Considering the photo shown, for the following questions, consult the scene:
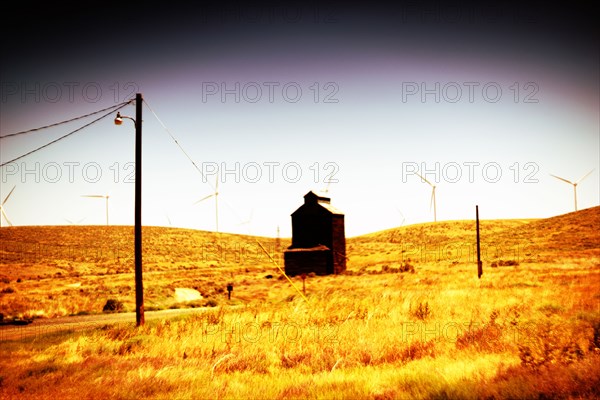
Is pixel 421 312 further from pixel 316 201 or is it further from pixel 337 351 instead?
pixel 316 201

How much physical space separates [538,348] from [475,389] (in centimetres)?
285

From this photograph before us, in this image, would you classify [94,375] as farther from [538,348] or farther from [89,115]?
[89,115]

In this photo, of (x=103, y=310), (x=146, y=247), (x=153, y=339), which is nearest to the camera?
(x=153, y=339)

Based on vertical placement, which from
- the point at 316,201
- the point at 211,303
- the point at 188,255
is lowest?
the point at 188,255

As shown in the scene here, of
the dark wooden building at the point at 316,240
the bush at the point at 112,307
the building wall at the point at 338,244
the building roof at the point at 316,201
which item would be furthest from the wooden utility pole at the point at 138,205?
the building roof at the point at 316,201

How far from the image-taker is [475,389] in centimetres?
598

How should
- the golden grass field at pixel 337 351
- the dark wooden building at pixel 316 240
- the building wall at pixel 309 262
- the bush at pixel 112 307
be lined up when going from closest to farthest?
the golden grass field at pixel 337 351 < the bush at pixel 112 307 < the building wall at pixel 309 262 < the dark wooden building at pixel 316 240

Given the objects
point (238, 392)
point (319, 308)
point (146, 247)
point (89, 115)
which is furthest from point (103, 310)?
point (146, 247)

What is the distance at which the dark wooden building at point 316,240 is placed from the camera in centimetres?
4078

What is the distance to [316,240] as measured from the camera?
42219 mm

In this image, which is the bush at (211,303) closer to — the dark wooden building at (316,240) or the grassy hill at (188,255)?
the grassy hill at (188,255)

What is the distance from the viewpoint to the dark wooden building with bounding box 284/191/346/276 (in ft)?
134

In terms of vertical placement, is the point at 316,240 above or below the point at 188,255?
above

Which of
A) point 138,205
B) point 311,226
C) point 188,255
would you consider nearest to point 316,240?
point 311,226
